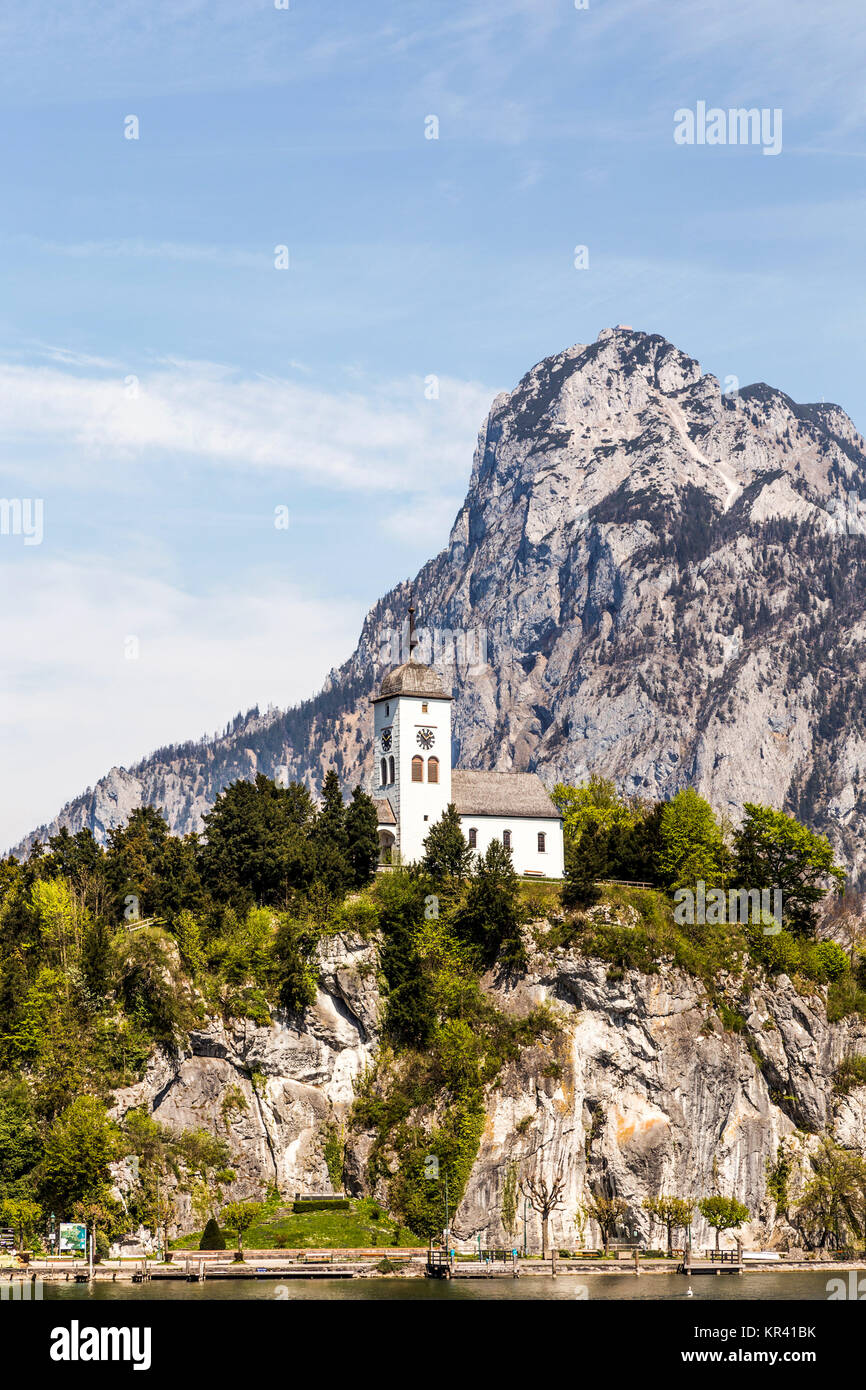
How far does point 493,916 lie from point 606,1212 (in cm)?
2222

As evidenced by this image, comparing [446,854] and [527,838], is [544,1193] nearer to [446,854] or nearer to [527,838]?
[446,854]

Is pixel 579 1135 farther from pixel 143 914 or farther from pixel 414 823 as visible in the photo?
pixel 143 914

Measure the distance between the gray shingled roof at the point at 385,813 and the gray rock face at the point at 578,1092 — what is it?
1119cm

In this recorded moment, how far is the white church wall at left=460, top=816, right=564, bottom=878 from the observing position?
134 meters

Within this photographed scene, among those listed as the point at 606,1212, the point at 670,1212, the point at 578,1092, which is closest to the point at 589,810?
the point at 578,1092

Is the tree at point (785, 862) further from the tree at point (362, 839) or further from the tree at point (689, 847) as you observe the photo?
the tree at point (362, 839)

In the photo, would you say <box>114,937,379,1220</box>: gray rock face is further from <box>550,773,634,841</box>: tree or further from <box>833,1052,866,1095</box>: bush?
<box>833,1052,866,1095</box>: bush

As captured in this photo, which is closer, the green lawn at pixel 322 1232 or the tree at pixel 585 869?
the green lawn at pixel 322 1232

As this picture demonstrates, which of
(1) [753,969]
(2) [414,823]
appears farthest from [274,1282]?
(1) [753,969]

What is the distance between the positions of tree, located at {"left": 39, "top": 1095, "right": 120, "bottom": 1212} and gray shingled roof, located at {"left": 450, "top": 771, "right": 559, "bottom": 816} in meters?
39.5

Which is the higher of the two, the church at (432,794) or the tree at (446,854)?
the church at (432,794)

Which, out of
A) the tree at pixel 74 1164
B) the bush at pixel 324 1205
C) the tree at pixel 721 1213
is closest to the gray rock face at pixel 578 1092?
the tree at pixel 721 1213

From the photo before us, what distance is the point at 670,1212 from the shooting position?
393 feet

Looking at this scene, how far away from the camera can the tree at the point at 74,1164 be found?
348ft
